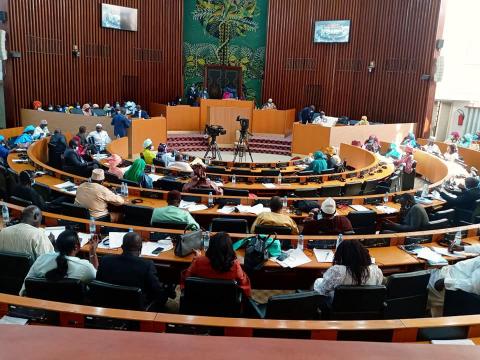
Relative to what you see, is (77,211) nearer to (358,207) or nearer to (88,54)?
(358,207)

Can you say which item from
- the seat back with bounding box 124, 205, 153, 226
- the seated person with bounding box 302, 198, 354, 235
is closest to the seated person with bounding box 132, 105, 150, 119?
the seat back with bounding box 124, 205, 153, 226

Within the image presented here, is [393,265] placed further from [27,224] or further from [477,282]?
[27,224]

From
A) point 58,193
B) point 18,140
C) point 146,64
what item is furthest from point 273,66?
point 58,193

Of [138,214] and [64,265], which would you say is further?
[138,214]

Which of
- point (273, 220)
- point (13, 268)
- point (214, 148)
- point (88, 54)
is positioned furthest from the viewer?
point (88, 54)

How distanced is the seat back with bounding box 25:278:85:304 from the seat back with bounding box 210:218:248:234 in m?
2.29

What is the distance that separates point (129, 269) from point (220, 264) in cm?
72

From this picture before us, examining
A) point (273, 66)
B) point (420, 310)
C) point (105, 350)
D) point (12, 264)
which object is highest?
point (273, 66)

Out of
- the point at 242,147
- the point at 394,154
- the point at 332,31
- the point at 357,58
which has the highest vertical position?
the point at 332,31

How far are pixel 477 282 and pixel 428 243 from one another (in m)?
1.62

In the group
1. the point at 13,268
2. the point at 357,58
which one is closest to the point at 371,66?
the point at 357,58

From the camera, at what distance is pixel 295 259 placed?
446 cm

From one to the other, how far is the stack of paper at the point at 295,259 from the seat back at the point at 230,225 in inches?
31.9

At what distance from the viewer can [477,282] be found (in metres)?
3.51
